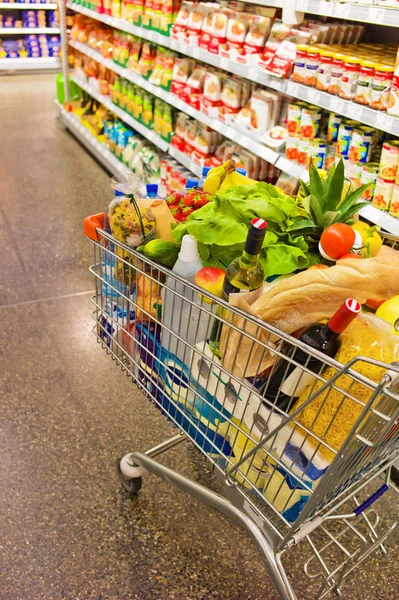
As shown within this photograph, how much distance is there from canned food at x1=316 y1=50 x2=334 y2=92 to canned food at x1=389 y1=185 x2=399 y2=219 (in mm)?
563

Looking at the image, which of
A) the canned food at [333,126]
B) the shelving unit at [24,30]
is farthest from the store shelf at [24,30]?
the canned food at [333,126]

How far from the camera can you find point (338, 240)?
1104 millimetres

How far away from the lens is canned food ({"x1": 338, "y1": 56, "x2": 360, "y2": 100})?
7.11ft

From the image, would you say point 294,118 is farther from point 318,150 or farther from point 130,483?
point 130,483

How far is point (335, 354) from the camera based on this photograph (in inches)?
38.1

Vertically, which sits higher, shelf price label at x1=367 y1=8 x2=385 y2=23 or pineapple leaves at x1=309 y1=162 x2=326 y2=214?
shelf price label at x1=367 y1=8 x2=385 y2=23

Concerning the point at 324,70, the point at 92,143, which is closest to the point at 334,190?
the point at 324,70

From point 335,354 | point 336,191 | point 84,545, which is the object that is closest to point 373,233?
point 336,191

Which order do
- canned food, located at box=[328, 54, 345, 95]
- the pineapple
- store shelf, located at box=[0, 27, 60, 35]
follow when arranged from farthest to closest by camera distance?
1. store shelf, located at box=[0, 27, 60, 35]
2. canned food, located at box=[328, 54, 345, 95]
3. the pineapple

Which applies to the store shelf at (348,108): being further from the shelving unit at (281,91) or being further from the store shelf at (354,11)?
the store shelf at (354,11)

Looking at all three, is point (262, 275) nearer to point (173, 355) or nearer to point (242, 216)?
point (242, 216)

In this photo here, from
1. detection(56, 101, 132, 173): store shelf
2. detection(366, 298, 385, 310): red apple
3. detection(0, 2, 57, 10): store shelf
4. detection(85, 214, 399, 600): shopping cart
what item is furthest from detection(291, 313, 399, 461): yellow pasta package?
detection(0, 2, 57, 10): store shelf

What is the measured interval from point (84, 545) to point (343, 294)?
47.3 inches

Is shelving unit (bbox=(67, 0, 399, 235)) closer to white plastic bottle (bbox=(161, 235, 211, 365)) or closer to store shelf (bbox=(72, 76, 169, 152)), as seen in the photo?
store shelf (bbox=(72, 76, 169, 152))
